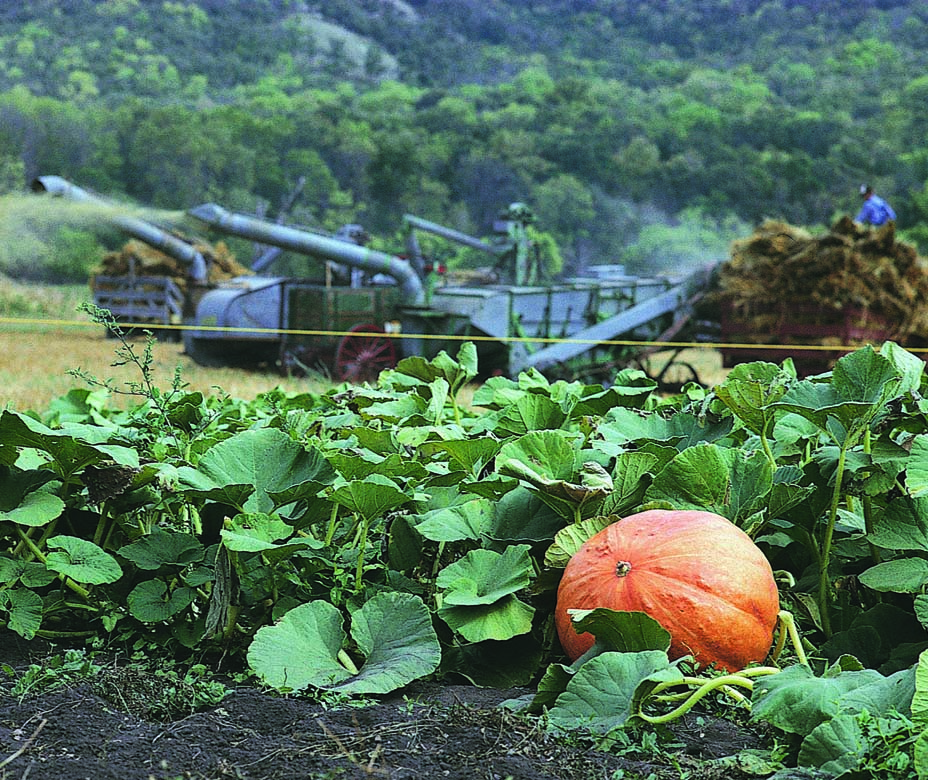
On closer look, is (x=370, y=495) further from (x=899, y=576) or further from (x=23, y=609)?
(x=899, y=576)

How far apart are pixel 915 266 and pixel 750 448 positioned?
8788 mm

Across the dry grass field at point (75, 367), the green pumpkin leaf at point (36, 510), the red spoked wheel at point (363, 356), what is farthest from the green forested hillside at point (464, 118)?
the green pumpkin leaf at point (36, 510)

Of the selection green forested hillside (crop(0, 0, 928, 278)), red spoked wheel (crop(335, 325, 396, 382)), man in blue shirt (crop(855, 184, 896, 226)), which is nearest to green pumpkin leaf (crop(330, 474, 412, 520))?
red spoked wheel (crop(335, 325, 396, 382))

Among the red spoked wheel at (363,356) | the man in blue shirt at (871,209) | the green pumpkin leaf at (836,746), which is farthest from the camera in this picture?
the man in blue shirt at (871,209)

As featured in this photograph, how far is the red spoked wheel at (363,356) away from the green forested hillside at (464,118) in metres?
21.8

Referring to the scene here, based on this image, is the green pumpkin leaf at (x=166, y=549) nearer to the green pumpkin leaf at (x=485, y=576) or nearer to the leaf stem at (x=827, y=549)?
the green pumpkin leaf at (x=485, y=576)

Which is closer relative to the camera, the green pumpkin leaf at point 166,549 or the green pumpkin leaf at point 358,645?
the green pumpkin leaf at point 358,645

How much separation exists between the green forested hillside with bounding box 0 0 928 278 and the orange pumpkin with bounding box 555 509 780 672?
31480 mm

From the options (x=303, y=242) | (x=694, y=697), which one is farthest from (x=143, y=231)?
(x=694, y=697)

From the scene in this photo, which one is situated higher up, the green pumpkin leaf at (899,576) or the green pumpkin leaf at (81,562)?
the green pumpkin leaf at (899,576)

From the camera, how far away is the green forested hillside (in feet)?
111

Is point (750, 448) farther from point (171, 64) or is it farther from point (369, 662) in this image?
point (171, 64)

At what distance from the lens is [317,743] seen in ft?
4.08

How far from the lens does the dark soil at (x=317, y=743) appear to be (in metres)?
1.17
